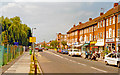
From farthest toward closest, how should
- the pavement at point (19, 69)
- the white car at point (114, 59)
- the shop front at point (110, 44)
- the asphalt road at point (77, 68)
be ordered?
the shop front at point (110, 44), the white car at point (114, 59), the asphalt road at point (77, 68), the pavement at point (19, 69)

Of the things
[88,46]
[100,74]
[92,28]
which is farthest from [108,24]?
[100,74]

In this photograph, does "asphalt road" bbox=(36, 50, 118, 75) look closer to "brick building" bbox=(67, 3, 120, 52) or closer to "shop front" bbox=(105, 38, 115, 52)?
"brick building" bbox=(67, 3, 120, 52)

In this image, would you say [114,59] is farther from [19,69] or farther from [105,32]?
[105,32]

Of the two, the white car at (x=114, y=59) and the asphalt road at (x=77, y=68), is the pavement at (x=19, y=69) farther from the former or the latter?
the white car at (x=114, y=59)

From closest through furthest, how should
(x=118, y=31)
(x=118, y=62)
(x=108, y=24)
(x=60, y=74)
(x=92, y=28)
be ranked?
(x=60, y=74) → (x=118, y=62) → (x=118, y=31) → (x=108, y=24) → (x=92, y=28)

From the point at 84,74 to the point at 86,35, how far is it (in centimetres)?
5039

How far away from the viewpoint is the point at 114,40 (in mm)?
39688

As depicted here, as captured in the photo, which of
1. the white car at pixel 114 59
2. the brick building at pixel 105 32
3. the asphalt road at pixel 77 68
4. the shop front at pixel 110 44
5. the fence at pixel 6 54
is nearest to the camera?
the asphalt road at pixel 77 68

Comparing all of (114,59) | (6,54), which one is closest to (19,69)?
(6,54)

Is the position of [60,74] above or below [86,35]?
below

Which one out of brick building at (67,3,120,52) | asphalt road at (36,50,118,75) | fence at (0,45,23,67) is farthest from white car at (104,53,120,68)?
brick building at (67,3,120,52)

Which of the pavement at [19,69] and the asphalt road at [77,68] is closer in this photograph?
the pavement at [19,69]

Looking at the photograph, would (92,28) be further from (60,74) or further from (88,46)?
(60,74)

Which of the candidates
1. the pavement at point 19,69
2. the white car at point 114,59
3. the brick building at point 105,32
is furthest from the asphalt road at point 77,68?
the brick building at point 105,32
